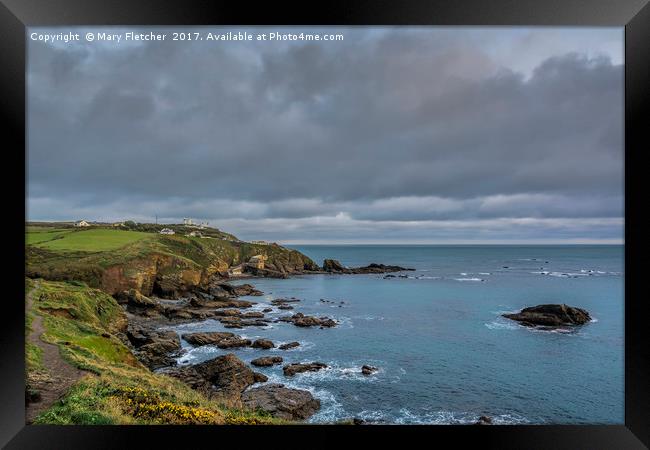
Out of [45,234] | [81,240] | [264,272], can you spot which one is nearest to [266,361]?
[81,240]

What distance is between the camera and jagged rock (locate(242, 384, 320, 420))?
9789 mm

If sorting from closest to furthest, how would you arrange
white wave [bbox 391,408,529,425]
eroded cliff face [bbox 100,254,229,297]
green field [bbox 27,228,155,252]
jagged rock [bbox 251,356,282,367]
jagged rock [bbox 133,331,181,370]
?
white wave [bbox 391,408,529,425] → jagged rock [bbox 133,331,181,370] → jagged rock [bbox 251,356,282,367] → green field [bbox 27,228,155,252] → eroded cliff face [bbox 100,254,229,297]

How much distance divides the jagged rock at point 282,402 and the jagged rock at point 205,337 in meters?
6.88

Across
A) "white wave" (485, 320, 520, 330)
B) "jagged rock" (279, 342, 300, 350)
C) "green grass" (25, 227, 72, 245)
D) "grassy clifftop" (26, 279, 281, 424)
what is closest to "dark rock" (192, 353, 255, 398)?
"grassy clifftop" (26, 279, 281, 424)

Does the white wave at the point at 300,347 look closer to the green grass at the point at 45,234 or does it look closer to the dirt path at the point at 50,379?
the dirt path at the point at 50,379

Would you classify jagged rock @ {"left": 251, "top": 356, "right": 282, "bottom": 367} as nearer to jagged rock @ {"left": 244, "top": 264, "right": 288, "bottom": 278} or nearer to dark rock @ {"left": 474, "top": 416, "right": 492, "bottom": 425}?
dark rock @ {"left": 474, "top": 416, "right": 492, "bottom": 425}

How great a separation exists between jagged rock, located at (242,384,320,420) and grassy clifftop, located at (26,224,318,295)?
11258mm

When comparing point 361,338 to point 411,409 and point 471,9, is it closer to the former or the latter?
point 411,409

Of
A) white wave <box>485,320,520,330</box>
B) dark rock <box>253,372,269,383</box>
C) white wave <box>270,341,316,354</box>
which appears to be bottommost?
white wave <box>485,320,520,330</box>

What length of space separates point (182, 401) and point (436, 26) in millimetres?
8184

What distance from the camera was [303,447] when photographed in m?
4.33

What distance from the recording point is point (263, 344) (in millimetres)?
16656

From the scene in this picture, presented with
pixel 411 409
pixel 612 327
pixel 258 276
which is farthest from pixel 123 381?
pixel 258 276

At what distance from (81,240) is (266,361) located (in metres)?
20.1
